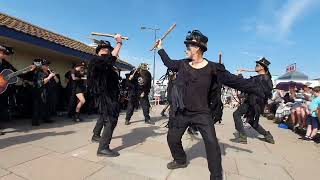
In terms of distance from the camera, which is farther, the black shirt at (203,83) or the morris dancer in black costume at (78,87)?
the morris dancer in black costume at (78,87)

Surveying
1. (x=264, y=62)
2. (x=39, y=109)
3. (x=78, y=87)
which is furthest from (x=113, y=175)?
(x=78, y=87)

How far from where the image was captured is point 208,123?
3.44 m

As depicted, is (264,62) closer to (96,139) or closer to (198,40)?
(198,40)

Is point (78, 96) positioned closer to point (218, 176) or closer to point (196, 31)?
point (196, 31)

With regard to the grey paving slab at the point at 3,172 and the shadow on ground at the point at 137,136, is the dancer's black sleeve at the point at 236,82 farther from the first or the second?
the grey paving slab at the point at 3,172

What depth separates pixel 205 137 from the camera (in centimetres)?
342

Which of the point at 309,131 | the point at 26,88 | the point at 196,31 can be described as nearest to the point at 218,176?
the point at 196,31

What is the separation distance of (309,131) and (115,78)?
18.3 feet

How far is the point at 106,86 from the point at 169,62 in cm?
118

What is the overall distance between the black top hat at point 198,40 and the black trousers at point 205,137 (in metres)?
0.91

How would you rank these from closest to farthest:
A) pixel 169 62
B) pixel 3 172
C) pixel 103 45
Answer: pixel 3 172 → pixel 169 62 → pixel 103 45

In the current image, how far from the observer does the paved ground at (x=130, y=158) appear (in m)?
3.64

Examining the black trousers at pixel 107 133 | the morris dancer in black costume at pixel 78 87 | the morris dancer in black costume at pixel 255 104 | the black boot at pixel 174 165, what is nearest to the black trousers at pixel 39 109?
the morris dancer in black costume at pixel 78 87

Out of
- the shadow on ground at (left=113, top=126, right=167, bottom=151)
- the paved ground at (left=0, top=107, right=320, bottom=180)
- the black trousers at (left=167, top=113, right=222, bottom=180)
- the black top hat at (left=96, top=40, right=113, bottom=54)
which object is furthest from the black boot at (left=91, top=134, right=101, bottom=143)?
the black trousers at (left=167, top=113, right=222, bottom=180)
